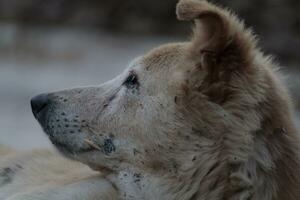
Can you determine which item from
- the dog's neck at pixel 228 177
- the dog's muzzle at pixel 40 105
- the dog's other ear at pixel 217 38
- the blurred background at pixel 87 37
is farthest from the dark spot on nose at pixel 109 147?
the blurred background at pixel 87 37

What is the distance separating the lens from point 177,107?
387 cm

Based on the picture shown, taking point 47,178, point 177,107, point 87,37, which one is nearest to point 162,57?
point 177,107

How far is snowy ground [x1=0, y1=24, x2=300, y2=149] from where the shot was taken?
406 inches

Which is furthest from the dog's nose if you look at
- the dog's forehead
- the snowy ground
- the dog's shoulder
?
the snowy ground

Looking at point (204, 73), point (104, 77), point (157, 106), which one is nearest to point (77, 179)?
point (157, 106)

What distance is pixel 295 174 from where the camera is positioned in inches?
148

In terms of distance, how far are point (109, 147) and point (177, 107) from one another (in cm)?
40

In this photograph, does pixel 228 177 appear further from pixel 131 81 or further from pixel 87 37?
pixel 87 37

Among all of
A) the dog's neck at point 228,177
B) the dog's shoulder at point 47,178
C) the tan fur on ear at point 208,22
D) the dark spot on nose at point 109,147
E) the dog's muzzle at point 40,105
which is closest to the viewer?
the dog's neck at point 228,177

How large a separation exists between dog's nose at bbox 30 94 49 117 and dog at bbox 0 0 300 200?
0.10 metres

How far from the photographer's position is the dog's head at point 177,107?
3.79 meters

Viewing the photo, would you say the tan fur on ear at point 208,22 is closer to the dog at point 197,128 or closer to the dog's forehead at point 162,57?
the dog at point 197,128

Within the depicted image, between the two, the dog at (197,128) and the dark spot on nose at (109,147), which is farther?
the dark spot on nose at (109,147)

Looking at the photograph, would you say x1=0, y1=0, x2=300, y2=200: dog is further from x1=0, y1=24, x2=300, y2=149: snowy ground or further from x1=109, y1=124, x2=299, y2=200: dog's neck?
x1=0, y1=24, x2=300, y2=149: snowy ground
